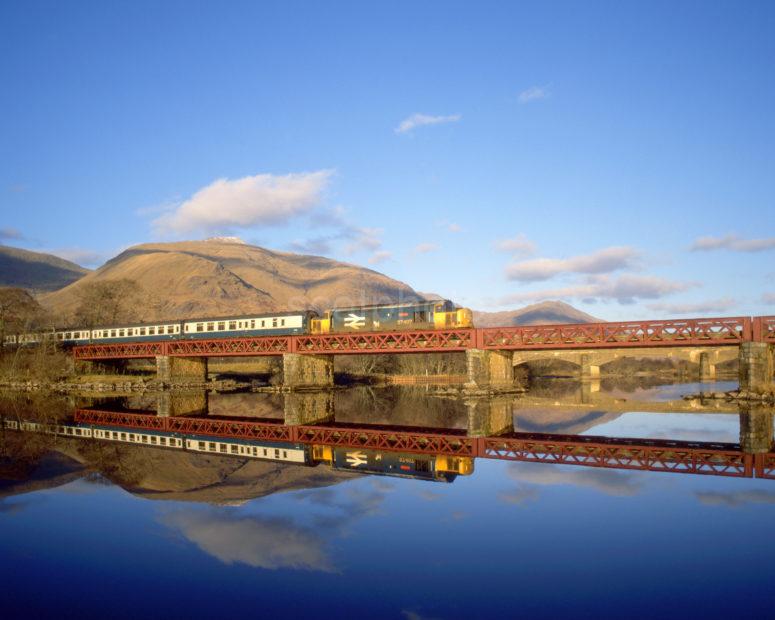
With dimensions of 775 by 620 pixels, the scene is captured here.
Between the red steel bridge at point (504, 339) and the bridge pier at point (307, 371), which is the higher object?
the red steel bridge at point (504, 339)

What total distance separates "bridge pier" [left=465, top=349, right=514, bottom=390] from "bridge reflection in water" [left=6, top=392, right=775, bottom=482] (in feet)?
39.2

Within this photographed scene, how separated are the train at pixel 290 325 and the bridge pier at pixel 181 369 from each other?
7.70 feet

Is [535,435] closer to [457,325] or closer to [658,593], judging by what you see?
[658,593]

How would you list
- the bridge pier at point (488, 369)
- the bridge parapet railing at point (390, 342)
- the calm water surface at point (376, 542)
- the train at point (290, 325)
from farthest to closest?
1. the train at point (290, 325)
2. the bridge parapet railing at point (390, 342)
3. the bridge pier at point (488, 369)
4. the calm water surface at point (376, 542)

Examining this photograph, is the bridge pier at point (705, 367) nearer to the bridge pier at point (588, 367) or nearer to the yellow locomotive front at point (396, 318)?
the bridge pier at point (588, 367)

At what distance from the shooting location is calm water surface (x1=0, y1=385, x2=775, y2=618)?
7770mm

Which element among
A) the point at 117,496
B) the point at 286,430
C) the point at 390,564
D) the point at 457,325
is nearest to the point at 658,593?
the point at 390,564

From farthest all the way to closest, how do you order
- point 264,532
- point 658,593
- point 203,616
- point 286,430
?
point 286,430
point 264,532
point 658,593
point 203,616

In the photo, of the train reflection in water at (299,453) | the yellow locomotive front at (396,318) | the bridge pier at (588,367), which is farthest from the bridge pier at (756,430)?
the bridge pier at (588,367)

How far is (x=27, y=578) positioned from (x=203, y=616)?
3212 millimetres

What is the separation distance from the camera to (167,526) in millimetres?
11250

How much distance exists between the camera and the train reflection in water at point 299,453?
55.3 feet

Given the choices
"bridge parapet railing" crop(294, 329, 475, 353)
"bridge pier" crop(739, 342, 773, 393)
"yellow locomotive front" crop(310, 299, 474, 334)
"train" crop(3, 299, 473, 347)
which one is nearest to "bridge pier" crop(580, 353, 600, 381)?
"yellow locomotive front" crop(310, 299, 474, 334)

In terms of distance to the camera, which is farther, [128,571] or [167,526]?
[167,526]
